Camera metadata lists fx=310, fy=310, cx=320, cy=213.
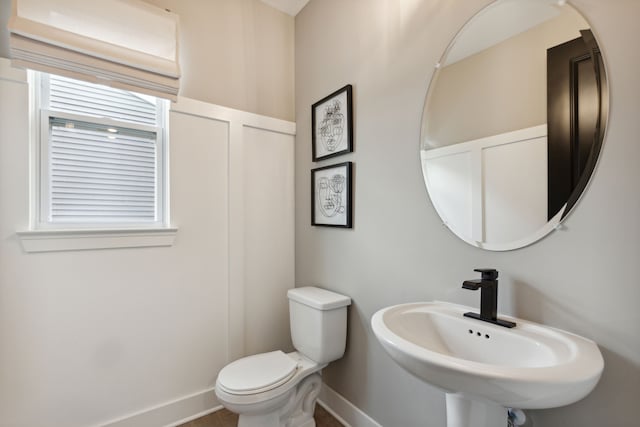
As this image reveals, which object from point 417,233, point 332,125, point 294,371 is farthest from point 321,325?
point 332,125

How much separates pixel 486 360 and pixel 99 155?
2.02 m

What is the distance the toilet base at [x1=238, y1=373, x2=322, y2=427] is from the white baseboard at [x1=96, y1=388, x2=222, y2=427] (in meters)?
0.47

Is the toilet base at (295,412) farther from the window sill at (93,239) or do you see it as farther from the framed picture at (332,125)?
the framed picture at (332,125)

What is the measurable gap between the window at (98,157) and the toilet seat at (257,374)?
36.6 inches

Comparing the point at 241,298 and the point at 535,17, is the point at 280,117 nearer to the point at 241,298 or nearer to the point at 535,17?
the point at 241,298

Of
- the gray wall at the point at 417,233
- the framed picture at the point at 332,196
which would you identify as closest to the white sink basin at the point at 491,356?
the gray wall at the point at 417,233

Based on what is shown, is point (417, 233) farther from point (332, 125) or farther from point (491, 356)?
point (332, 125)

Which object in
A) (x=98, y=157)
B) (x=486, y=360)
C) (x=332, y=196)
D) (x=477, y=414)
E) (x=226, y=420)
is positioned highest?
(x=98, y=157)

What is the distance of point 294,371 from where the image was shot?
64.1 inches

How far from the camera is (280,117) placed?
2.27 m

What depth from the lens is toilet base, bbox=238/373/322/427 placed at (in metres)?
1.53

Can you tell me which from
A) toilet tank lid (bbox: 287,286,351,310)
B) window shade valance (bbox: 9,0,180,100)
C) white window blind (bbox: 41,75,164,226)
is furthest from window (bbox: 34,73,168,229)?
toilet tank lid (bbox: 287,286,351,310)

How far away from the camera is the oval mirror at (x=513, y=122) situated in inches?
37.1

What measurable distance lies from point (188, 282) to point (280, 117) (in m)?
1.29
